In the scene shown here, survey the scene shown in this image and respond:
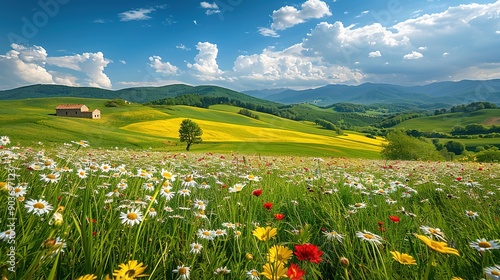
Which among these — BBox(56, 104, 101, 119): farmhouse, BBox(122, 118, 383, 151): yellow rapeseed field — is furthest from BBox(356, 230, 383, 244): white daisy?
BBox(56, 104, 101, 119): farmhouse

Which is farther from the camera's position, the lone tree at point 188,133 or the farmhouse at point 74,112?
the farmhouse at point 74,112

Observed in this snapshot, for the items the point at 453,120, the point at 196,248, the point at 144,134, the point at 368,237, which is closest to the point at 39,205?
the point at 196,248

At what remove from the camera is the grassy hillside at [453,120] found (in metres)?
153

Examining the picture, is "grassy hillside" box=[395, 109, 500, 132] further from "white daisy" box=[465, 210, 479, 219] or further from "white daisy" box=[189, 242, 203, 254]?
"white daisy" box=[189, 242, 203, 254]

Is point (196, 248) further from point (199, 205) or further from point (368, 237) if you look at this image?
point (368, 237)

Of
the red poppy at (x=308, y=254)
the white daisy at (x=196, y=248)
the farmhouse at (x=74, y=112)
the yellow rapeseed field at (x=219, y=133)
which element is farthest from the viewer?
the farmhouse at (x=74, y=112)

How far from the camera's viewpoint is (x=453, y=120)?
17075cm

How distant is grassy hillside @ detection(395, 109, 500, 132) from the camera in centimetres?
15270

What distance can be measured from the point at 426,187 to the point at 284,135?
272 feet

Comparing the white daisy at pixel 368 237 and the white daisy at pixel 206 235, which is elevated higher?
the white daisy at pixel 368 237

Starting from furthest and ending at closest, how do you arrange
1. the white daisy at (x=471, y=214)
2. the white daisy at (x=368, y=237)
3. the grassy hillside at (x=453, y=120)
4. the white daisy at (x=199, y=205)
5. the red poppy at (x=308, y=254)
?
1. the grassy hillside at (x=453, y=120)
2. the white daisy at (x=471, y=214)
3. the white daisy at (x=199, y=205)
4. the white daisy at (x=368, y=237)
5. the red poppy at (x=308, y=254)

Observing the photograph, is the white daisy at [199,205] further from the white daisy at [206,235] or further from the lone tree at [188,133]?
the lone tree at [188,133]

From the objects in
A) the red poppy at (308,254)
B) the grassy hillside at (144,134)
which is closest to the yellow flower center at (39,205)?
the red poppy at (308,254)

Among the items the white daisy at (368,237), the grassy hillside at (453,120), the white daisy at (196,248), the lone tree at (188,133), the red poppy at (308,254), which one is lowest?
the grassy hillside at (453,120)
